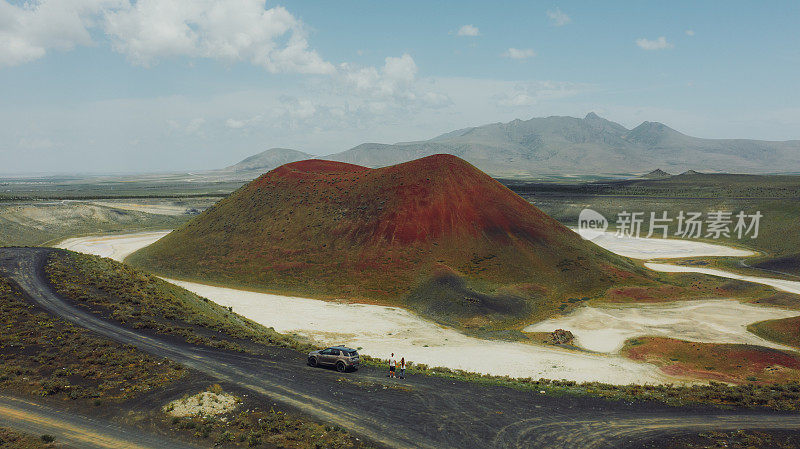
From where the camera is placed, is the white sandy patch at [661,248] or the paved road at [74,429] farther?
the white sandy patch at [661,248]

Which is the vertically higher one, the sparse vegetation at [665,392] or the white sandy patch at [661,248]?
the sparse vegetation at [665,392]

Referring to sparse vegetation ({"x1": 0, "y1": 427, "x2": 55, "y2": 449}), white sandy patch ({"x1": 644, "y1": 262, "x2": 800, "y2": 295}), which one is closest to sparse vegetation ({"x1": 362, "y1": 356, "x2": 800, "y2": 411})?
sparse vegetation ({"x1": 0, "y1": 427, "x2": 55, "y2": 449})

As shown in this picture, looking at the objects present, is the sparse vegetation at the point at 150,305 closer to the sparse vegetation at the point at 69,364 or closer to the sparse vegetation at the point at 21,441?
the sparse vegetation at the point at 69,364

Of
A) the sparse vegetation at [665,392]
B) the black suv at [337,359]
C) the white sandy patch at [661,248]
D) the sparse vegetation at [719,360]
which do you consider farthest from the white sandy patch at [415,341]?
the white sandy patch at [661,248]

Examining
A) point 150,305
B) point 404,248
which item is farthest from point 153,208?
point 150,305

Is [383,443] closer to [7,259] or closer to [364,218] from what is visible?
[7,259]

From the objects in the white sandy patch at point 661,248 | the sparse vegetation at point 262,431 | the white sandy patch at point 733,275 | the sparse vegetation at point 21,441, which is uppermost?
the sparse vegetation at point 21,441

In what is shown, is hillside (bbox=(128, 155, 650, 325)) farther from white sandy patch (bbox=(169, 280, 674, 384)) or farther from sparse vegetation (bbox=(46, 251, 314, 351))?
sparse vegetation (bbox=(46, 251, 314, 351))

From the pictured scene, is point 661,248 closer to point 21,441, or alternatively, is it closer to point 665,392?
point 665,392
